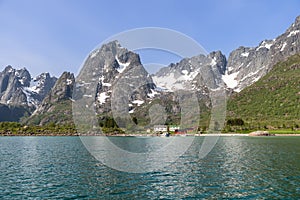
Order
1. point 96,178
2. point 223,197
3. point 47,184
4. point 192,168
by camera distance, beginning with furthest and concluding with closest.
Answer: point 192,168, point 96,178, point 47,184, point 223,197

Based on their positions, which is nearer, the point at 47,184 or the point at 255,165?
the point at 47,184

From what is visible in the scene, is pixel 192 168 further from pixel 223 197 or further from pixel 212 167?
pixel 223 197

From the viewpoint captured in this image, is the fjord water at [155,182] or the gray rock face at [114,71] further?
the gray rock face at [114,71]

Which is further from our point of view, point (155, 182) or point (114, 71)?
point (114, 71)

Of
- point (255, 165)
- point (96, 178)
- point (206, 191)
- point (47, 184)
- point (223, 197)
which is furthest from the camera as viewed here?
point (255, 165)

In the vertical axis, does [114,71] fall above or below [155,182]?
above

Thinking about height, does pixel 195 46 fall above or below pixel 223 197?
above

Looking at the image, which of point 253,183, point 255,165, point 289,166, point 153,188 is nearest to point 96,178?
point 153,188

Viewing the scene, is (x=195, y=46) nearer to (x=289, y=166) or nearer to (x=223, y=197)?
(x=223, y=197)

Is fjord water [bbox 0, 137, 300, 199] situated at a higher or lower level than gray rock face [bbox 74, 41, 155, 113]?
lower

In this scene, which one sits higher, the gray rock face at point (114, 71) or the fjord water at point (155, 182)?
the gray rock face at point (114, 71)

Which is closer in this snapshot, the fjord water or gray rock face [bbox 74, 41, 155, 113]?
the fjord water

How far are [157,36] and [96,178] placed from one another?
24.0m

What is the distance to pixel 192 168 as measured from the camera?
50906 millimetres
